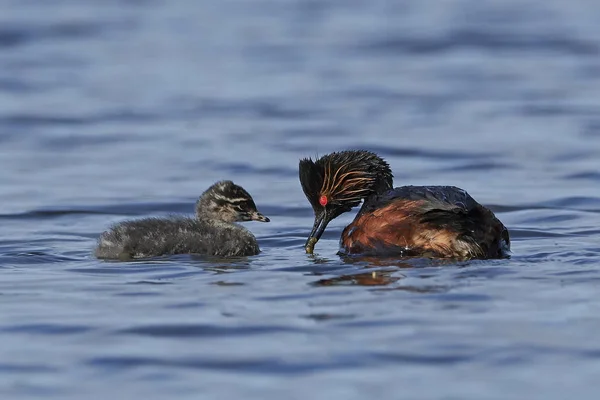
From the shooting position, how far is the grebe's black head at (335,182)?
1162cm

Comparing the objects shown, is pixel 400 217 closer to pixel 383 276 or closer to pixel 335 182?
pixel 383 276

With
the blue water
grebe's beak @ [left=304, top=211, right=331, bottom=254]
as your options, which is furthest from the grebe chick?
grebe's beak @ [left=304, top=211, right=331, bottom=254]

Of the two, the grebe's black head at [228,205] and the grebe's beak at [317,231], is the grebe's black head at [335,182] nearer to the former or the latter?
the grebe's beak at [317,231]

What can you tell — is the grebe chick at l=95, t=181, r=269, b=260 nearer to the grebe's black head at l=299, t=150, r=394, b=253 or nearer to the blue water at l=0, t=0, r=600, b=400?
the blue water at l=0, t=0, r=600, b=400

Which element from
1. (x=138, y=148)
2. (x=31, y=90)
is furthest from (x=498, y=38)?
(x=138, y=148)

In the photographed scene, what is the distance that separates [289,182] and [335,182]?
403 centimetres

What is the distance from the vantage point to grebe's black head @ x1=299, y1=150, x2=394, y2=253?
11625 mm

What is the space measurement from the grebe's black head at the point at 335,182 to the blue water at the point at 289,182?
15.5 inches

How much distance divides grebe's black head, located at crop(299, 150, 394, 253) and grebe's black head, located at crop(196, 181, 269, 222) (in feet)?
1.39

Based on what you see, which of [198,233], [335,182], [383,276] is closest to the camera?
[383,276]

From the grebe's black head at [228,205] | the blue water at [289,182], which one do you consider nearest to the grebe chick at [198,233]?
the grebe's black head at [228,205]

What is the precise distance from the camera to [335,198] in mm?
11727

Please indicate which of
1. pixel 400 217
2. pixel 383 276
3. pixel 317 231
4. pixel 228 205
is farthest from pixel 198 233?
pixel 383 276

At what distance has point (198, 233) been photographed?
11406 millimetres
